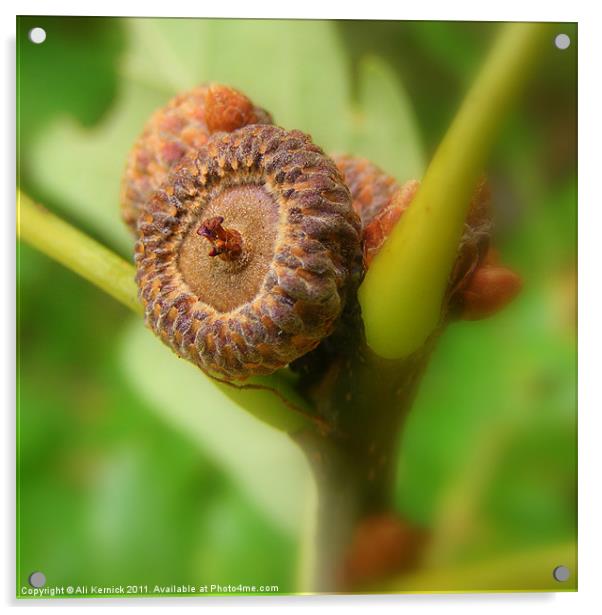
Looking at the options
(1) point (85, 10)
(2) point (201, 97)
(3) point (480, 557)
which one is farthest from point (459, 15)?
(3) point (480, 557)

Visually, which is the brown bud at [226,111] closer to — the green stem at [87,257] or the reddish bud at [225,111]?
the reddish bud at [225,111]

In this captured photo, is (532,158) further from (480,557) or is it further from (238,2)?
(480,557)

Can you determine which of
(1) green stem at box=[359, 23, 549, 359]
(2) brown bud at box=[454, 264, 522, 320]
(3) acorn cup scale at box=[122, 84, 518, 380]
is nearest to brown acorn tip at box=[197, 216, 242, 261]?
(3) acorn cup scale at box=[122, 84, 518, 380]

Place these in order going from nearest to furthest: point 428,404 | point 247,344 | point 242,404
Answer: point 247,344
point 242,404
point 428,404

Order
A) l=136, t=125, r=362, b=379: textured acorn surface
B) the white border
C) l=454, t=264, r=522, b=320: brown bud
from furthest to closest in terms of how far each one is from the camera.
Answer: the white border, l=454, t=264, r=522, b=320: brown bud, l=136, t=125, r=362, b=379: textured acorn surface

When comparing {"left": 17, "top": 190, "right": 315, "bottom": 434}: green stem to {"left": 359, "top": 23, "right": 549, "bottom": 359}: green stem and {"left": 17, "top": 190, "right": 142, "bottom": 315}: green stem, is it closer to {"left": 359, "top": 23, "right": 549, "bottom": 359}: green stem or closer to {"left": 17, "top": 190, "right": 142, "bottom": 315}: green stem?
{"left": 17, "top": 190, "right": 142, "bottom": 315}: green stem

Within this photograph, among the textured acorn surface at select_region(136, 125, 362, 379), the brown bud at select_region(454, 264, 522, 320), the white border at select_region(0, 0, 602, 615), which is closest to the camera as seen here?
the textured acorn surface at select_region(136, 125, 362, 379)
